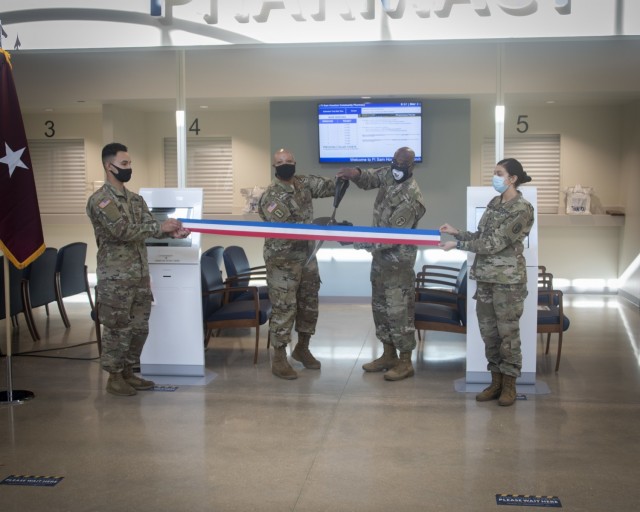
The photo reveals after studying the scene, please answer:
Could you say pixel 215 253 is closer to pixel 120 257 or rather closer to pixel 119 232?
pixel 120 257

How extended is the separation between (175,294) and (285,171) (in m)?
1.29

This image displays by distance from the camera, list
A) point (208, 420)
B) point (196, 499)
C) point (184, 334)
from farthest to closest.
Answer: point (184, 334) → point (208, 420) → point (196, 499)

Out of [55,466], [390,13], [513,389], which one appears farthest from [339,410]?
[390,13]

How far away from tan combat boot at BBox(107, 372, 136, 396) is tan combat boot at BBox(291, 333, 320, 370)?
1.48 meters

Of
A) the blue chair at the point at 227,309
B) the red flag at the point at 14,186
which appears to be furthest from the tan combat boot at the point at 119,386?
the blue chair at the point at 227,309

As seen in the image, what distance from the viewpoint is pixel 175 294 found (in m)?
6.12

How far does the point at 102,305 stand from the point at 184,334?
78cm

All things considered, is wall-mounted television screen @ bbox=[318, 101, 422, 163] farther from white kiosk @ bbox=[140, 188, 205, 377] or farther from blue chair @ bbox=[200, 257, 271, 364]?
white kiosk @ bbox=[140, 188, 205, 377]

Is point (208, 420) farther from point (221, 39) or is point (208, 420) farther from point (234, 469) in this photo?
point (221, 39)

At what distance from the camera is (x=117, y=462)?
14.6 ft

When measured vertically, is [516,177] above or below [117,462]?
above

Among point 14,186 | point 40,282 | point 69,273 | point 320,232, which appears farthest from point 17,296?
point 320,232

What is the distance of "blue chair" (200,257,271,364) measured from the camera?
674cm

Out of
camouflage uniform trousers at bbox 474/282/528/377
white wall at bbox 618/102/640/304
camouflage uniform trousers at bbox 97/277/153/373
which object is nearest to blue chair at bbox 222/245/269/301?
camouflage uniform trousers at bbox 97/277/153/373
